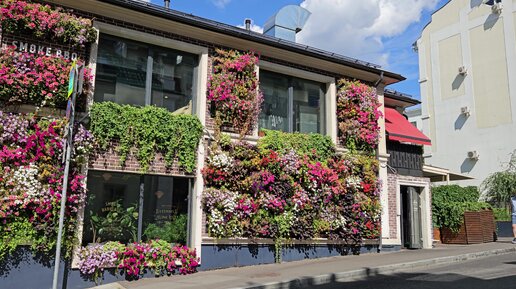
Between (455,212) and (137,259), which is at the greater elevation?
(455,212)

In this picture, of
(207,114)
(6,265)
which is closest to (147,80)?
(207,114)

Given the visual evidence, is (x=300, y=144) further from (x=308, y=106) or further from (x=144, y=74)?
(x=144, y=74)

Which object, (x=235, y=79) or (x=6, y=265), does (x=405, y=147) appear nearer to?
(x=235, y=79)

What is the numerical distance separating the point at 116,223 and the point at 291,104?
6.00 m

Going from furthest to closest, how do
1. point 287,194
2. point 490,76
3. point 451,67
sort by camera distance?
point 451,67 < point 490,76 < point 287,194

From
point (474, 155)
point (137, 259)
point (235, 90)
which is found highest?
point (474, 155)

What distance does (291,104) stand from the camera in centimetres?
1288

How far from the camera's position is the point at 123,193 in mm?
→ 9820

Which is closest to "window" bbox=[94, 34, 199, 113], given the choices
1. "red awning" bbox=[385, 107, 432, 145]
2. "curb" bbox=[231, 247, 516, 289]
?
"curb" bbox=[231, 247, 516, 289]

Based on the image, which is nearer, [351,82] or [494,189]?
[351,82]

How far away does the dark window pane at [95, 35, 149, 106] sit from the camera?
9.96m

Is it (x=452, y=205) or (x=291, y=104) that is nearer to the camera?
(x=291, y=104)

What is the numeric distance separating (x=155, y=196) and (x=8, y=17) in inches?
188

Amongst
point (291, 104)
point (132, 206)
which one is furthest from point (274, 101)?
point (132, 206)
